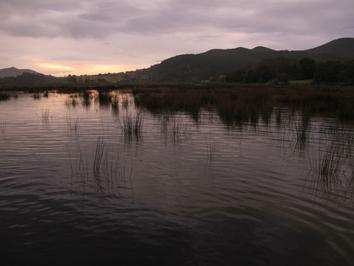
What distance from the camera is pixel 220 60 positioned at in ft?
519

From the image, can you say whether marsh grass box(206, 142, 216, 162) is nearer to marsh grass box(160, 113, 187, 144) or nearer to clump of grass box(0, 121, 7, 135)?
marsh grass box(160, 113, 187, 144)

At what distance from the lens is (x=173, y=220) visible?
22.9 ft

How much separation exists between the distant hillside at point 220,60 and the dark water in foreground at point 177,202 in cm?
11658

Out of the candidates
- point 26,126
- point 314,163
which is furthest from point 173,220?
point 26,126

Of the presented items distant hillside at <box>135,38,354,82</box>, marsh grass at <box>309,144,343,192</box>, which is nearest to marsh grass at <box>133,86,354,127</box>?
marsh grass at <box>309,144,343,192</box>

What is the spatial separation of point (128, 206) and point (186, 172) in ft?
9.90

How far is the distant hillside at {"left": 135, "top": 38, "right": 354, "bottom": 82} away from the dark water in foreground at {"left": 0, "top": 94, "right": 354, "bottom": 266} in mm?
116582

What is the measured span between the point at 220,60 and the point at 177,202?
155 metres

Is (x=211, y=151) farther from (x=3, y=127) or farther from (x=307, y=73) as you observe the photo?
(x=307, y=73)

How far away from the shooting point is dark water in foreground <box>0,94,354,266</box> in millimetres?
5898

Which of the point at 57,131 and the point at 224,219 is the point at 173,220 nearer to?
the point at 224,219

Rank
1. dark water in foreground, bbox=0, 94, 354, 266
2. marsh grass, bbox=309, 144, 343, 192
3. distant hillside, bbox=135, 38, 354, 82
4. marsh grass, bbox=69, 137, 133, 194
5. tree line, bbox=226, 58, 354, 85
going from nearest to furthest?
dark water in foreground, bbox=0, 94, 354, 266
marsh grass, bbox=69, 137, 133, 194
marsh grass, bbox=309, 144, 343, 192
tree line, bbox=226, 58, 354, 85
distant hillside, bbox=135, 38, 354, 82

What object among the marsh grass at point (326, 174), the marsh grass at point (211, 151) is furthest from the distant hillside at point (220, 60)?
the marsh grass at point (326, 174)

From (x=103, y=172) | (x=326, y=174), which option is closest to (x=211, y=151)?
(x=326, y=174)
